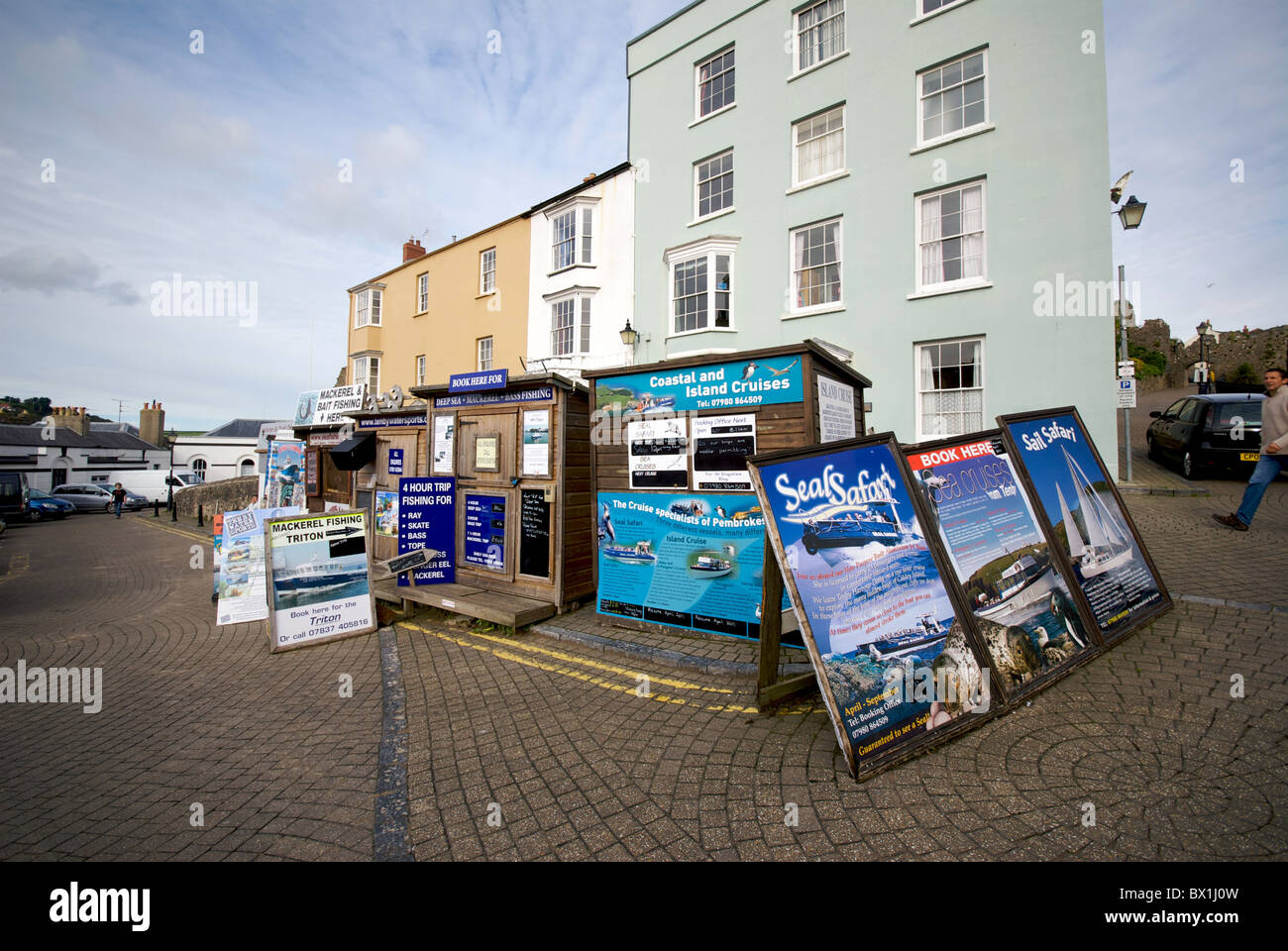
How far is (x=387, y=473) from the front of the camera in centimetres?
1106

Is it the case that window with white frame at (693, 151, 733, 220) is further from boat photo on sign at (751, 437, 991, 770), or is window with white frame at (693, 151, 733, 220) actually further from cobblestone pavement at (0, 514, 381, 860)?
cobblestone pavement at (0, 514, 381, 860)

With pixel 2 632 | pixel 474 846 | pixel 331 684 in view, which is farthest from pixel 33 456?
pixel 474 846

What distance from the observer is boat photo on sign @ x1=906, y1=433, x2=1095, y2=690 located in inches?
163

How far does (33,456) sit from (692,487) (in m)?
69.4

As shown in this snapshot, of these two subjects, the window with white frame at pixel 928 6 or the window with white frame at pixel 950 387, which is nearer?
the window with white frame at pixel 950 387

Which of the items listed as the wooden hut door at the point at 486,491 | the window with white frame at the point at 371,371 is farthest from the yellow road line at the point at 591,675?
the window with white frame at the point at 371,371

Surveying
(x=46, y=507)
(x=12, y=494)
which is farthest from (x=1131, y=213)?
(x=46, y=507)

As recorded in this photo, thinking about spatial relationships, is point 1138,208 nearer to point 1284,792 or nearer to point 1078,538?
point 1078,538

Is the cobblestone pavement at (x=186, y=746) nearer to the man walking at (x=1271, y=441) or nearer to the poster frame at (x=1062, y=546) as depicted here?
the poster frame at (x=1062, y=546)

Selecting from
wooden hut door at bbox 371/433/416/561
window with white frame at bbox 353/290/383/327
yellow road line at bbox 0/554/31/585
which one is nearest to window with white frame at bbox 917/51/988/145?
wooden hut door at bbox 371/433/416/561

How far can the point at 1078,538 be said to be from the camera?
16.8 ft

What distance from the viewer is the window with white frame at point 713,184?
58.3 feet

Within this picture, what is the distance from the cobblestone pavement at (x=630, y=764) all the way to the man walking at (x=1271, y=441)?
98.9 inches

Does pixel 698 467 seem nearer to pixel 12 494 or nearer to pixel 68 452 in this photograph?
pixel 12 494
